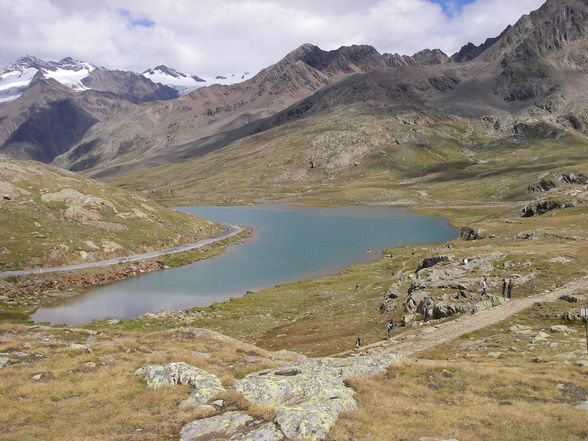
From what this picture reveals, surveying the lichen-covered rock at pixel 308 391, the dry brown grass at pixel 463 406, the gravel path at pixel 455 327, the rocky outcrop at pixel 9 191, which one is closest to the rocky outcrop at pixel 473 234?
the gravel path at pixel 455 327

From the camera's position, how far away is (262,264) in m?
105

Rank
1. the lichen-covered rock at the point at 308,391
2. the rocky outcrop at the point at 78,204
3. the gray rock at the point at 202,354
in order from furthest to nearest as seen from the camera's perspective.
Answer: the rocky outcrop at the point at 78,204, the gray rock at the point at 202,354, the lichen-covered rock at the point at 308,391

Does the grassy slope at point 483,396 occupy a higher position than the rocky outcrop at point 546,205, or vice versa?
the grassy slope at point 483,396

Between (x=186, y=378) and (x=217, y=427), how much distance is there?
20.7 feet

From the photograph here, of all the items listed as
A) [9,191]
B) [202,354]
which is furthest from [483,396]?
[9,191]

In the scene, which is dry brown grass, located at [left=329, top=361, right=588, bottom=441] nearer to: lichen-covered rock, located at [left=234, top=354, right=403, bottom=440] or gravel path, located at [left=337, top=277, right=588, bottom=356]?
lichen-covered rock, located at [left=234, top=354, right=403, bottom=440]

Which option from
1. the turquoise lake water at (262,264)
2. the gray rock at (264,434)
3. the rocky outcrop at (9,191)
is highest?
the rocky outcrop at (9,191)

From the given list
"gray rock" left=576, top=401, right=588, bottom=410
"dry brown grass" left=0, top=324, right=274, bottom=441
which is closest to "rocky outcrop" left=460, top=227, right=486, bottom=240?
"dry brown grass" left=0, top=324, right=274, bottom=441

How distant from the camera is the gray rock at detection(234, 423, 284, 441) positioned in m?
17.5

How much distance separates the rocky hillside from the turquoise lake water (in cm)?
1506

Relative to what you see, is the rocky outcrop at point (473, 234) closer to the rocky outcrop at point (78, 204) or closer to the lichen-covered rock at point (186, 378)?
the lichen-covered rock at point (186, 378)

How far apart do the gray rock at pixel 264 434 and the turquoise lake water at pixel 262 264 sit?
177 ft

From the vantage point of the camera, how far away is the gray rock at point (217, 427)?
1820 cm

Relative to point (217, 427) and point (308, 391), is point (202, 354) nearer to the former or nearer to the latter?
point (308, 391)
